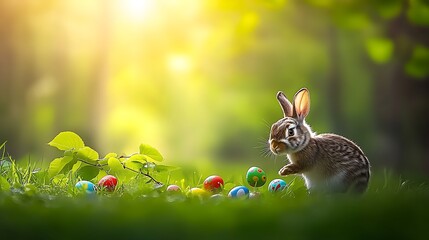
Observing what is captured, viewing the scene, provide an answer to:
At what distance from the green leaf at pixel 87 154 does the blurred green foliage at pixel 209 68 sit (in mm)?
4316

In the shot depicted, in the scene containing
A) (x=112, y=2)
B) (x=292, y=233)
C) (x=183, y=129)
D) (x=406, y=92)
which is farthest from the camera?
(x=183, y=129)

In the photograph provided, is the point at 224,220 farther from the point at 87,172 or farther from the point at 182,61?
the point at 182,61

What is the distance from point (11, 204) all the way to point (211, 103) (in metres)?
17.3

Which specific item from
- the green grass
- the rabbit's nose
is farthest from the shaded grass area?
the rabbit's nose

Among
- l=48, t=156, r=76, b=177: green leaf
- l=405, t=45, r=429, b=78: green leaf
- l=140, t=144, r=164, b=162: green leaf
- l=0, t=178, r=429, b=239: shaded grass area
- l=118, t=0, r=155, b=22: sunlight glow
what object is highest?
l=118, t=0, r=155, b=22: sunlight glow

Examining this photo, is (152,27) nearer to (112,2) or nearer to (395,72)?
(112,2)

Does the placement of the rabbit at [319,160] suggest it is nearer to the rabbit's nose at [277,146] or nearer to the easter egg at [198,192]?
the rabbit's nose at [277,146]

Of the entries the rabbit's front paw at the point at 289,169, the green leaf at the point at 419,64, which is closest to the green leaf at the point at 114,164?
the rabbit's front paw at the point at 289,169

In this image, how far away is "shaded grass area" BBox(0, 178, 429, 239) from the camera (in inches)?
83.4

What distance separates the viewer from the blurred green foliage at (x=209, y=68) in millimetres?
9078

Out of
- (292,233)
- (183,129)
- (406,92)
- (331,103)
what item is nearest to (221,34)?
(331,103)

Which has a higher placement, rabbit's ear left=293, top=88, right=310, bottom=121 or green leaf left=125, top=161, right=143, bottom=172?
rabbit's ear left=293, top=88, right=310, bottom=121

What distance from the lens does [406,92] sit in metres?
8.20

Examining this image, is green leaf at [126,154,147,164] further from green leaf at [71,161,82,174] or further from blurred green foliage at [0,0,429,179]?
blurred green foliage at [0,0,429,179]
